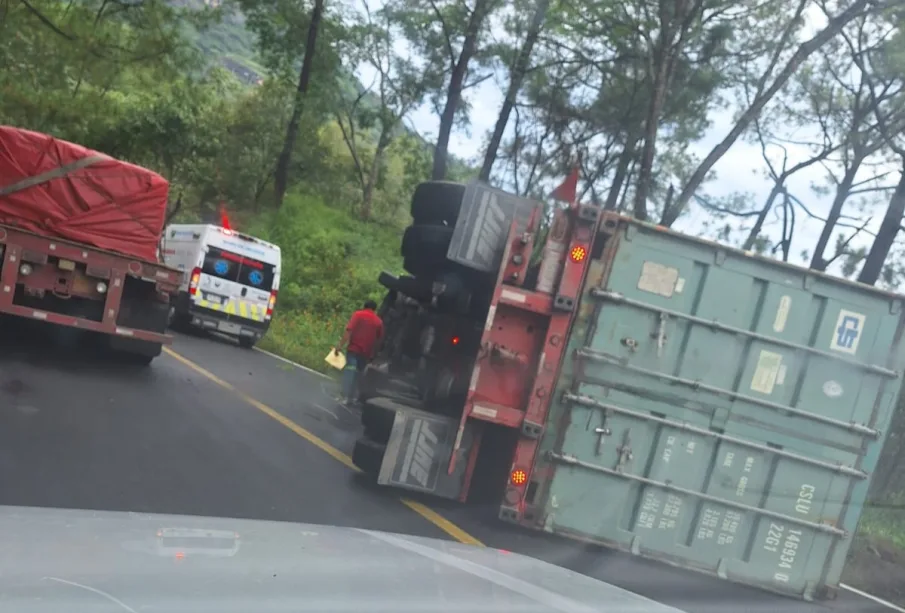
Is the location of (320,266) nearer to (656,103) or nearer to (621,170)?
(621,170)

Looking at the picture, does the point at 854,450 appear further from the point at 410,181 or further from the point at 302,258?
the point at 410,181

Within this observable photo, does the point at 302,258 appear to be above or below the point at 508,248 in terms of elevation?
below

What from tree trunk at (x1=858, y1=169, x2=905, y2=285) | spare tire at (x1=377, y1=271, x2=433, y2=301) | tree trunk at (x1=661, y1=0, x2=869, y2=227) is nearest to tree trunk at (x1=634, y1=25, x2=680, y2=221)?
tree trunk at (x1=661, y1=0, x2=869, y2=227)

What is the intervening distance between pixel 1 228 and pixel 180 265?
9.69 m

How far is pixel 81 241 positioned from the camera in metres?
11.8

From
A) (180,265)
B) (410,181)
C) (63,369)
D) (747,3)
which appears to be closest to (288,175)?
(410,181)

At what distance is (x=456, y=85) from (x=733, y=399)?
23.3 meters

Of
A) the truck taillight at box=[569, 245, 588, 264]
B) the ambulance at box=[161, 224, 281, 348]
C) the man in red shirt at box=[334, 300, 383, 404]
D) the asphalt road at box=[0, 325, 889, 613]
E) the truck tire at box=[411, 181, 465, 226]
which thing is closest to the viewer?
the asphalt road at box=[0, 325, 889, 613]

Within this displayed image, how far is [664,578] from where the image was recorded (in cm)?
838

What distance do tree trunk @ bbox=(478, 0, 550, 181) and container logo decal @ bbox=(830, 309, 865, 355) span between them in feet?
63.7

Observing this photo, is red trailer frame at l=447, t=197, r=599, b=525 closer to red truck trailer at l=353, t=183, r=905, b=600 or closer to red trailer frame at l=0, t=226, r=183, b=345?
red truck trailer at l=353, t=183, r=905, b=600

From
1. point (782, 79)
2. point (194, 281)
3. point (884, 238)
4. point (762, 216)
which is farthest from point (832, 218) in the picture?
point (194, 281)

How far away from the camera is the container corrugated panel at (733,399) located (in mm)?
7598

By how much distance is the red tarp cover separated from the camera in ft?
37.7
